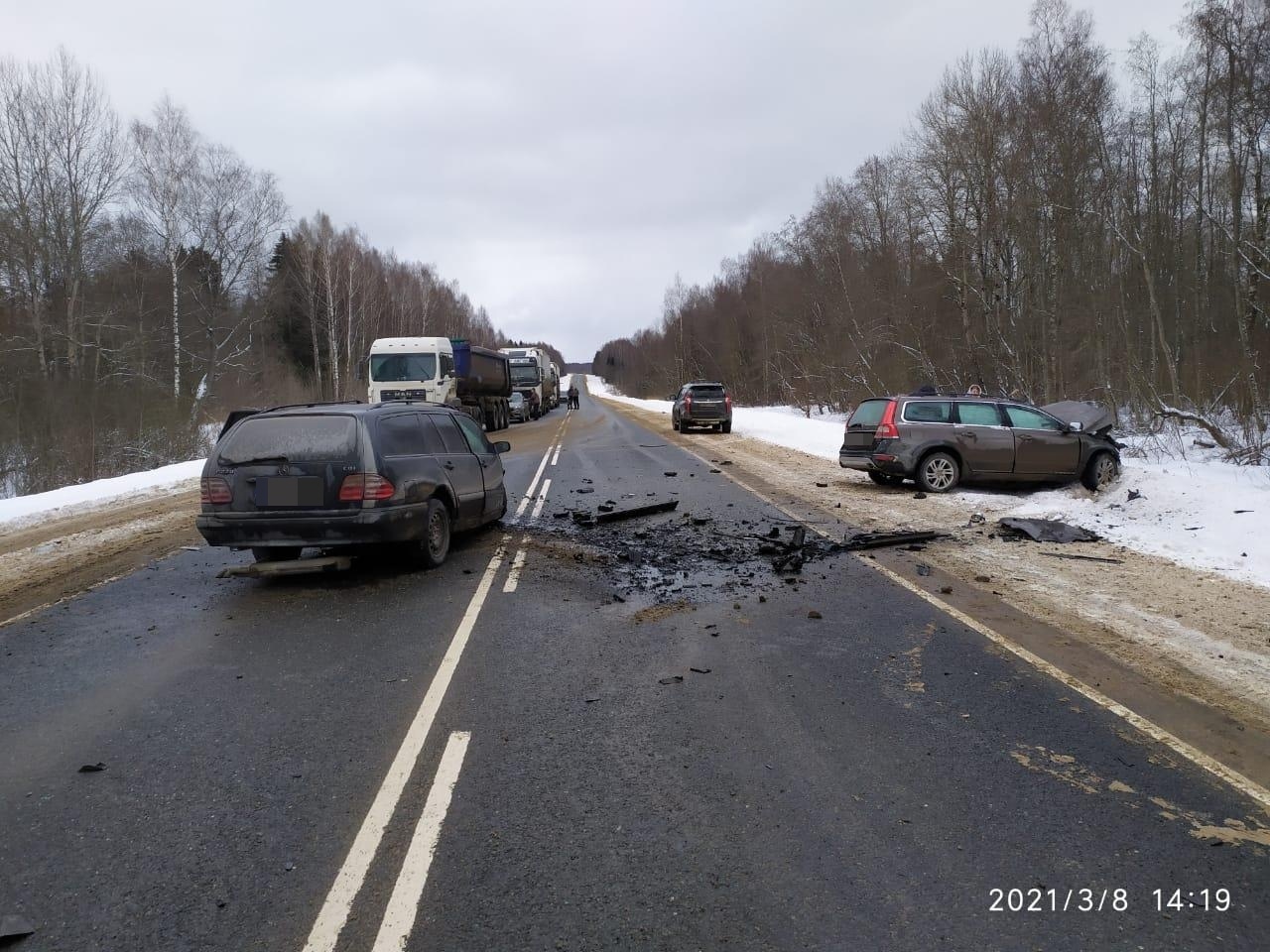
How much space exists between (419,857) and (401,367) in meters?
23.5

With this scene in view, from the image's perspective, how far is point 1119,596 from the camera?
6.59 metres

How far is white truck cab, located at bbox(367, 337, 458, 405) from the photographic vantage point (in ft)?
79.9

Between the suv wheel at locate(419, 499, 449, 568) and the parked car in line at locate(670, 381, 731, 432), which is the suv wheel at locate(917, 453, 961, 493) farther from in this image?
the parked car in line at locate(670, 381, 731, 432)

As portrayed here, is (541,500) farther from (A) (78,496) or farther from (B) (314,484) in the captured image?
(A) (78,496)

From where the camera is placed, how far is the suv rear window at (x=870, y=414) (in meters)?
13.3

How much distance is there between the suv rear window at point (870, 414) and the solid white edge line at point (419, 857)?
11.0 m

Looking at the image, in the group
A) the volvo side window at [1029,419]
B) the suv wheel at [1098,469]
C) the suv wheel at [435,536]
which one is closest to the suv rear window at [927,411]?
the volvo side window at [1029,419]

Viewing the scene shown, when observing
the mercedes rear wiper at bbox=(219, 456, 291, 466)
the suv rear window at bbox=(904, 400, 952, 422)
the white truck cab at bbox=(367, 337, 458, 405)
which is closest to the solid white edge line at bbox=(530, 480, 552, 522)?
the mercedes rear wiper at bbox=(219, 456, 291, 466)

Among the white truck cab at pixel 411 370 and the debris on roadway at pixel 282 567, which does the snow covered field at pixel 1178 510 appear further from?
the white truck cab at pixel 411 370

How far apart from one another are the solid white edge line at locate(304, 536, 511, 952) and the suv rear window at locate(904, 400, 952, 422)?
9.49 m

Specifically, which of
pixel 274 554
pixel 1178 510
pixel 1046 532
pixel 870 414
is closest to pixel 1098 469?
pixel 1178 510

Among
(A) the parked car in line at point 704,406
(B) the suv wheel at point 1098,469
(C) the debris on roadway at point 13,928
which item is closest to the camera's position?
Result: (C) the debris on roadway at point 13,928

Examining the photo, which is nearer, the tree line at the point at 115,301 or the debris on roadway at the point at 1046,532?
the debris on roadway at the point at 1046,532

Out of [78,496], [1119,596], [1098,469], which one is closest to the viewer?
[1119,596]
